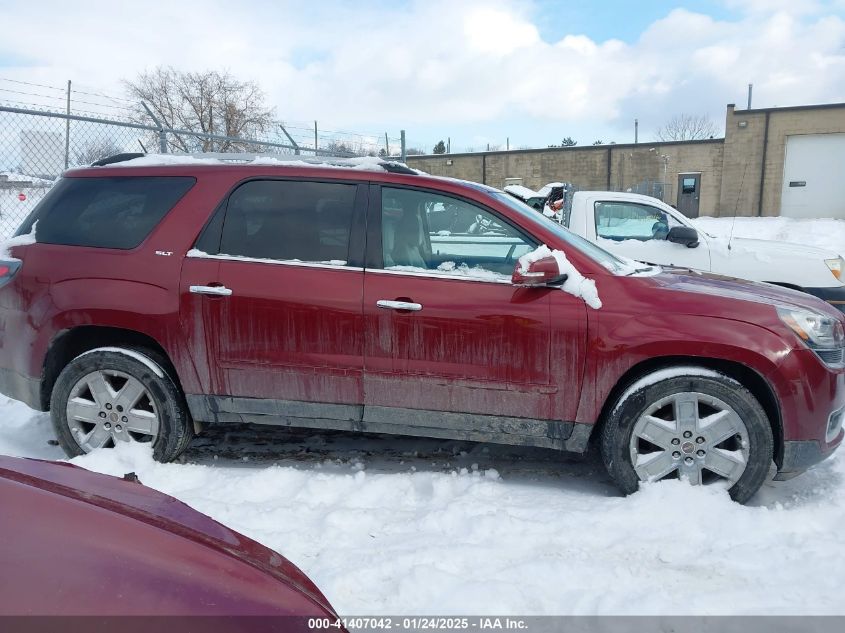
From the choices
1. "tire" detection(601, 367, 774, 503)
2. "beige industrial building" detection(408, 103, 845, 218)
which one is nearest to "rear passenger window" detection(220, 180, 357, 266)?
"tire" detection(601, 367, 774, 503)

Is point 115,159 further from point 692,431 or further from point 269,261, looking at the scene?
point 692,431

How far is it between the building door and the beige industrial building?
0.05 metres

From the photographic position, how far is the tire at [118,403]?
3.70 metres

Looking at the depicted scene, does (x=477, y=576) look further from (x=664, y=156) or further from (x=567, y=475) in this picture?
(x=664, y=156)

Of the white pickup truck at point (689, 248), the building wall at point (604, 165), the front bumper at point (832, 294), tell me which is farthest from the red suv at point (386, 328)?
the building wall at point (604, 165)


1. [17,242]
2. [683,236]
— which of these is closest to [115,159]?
[17,242]

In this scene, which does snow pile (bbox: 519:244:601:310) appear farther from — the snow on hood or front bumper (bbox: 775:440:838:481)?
front bumper (bbox: 775:440:838:481)

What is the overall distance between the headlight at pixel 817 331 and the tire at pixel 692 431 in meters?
0.42

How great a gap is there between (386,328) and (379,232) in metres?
0.56

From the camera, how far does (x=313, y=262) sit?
11.7 ft

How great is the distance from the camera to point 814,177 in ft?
97.2

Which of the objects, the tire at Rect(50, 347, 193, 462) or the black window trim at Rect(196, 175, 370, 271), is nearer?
the black window trim at Rect(196, 175, 370, 271)

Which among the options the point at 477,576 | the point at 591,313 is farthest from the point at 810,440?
the point at 477,576

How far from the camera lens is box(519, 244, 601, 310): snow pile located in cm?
329
